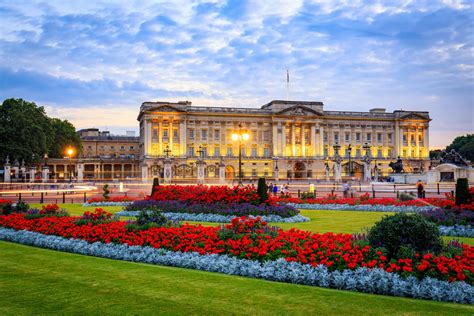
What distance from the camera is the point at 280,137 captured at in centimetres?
9669

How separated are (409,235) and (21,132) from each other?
7084 centimetres

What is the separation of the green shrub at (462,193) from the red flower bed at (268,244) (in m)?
8.65

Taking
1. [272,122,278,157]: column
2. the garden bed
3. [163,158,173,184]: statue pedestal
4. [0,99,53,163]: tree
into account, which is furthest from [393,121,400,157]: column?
the garden bed

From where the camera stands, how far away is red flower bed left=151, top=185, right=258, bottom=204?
21.6 metres

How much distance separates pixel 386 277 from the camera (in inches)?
Answer: 340

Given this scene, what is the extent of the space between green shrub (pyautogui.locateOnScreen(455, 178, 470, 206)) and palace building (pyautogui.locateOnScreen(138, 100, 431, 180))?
2722 inches

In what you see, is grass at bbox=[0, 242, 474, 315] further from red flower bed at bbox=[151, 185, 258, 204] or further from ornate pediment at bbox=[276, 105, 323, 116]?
ornate pediment at bbox=[276, 105, 323, 116]

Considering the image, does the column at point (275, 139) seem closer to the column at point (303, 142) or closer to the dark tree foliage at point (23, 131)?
the column at point (303, 142)

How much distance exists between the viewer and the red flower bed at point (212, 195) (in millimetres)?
21594

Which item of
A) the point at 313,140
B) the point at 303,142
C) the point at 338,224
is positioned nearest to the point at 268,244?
the point at 338,224

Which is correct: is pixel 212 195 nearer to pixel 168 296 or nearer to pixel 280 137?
pixel 168 296

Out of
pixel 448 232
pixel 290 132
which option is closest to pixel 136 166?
pixel 290 132

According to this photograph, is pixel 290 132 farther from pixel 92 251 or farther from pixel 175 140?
pixel 92 251

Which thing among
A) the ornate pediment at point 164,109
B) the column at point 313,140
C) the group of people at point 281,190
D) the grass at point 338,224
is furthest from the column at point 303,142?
the grass at point 338,224
